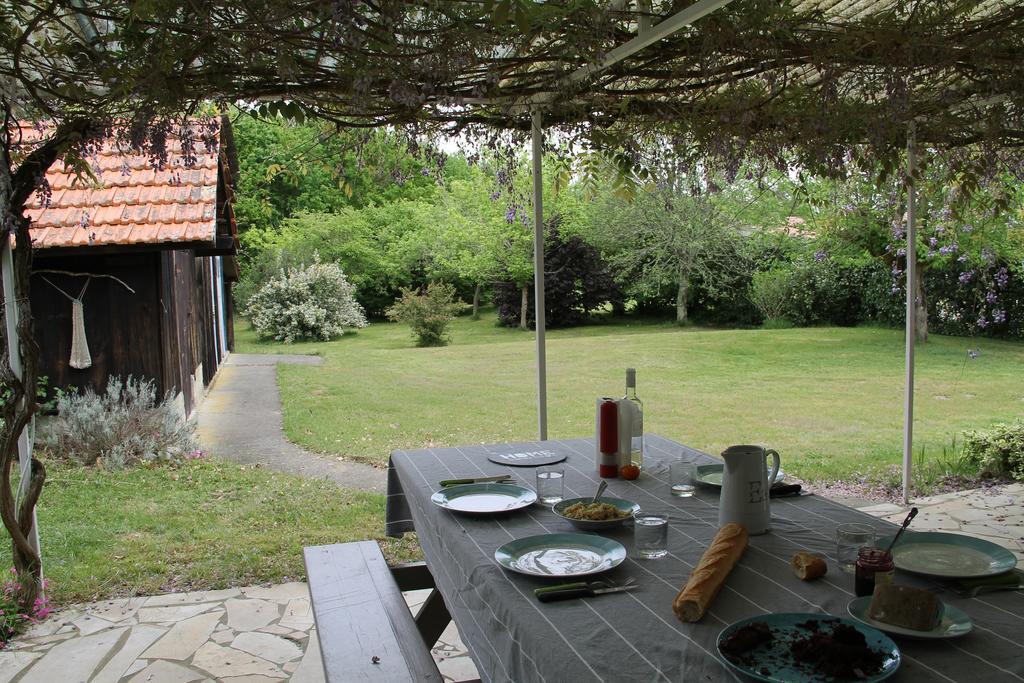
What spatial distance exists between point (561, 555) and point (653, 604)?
286 mm

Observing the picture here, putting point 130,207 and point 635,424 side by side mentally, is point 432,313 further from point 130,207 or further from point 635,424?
point 635,424

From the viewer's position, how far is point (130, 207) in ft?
19.7

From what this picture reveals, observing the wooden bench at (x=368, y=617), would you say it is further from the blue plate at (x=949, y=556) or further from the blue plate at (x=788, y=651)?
the blue plate at (x=949, y=556)

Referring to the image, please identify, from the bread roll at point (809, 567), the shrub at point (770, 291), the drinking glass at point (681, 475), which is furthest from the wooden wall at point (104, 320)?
the shrub at point (770, 291)

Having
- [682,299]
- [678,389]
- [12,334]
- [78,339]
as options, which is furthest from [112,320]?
[682,299]

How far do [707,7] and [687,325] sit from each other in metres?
12.7

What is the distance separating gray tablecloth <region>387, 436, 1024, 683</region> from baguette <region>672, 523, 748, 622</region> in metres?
0.02

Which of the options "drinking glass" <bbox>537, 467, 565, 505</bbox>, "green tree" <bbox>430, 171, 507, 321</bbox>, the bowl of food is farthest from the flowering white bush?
the bowl of food

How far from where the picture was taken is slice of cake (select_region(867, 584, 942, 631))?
132 cm

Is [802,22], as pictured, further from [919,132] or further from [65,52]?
[65,52]

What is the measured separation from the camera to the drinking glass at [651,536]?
1.71m

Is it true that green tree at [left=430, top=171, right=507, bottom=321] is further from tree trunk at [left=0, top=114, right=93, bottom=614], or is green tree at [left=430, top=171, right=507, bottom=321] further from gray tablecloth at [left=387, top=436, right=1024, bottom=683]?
gray tablecloth at [left=387, top=436, right=1024, bottom=683]

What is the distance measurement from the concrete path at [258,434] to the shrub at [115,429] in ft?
2.17

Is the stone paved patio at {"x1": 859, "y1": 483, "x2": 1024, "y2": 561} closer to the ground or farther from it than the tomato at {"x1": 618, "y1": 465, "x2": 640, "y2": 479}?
closer to the ground
